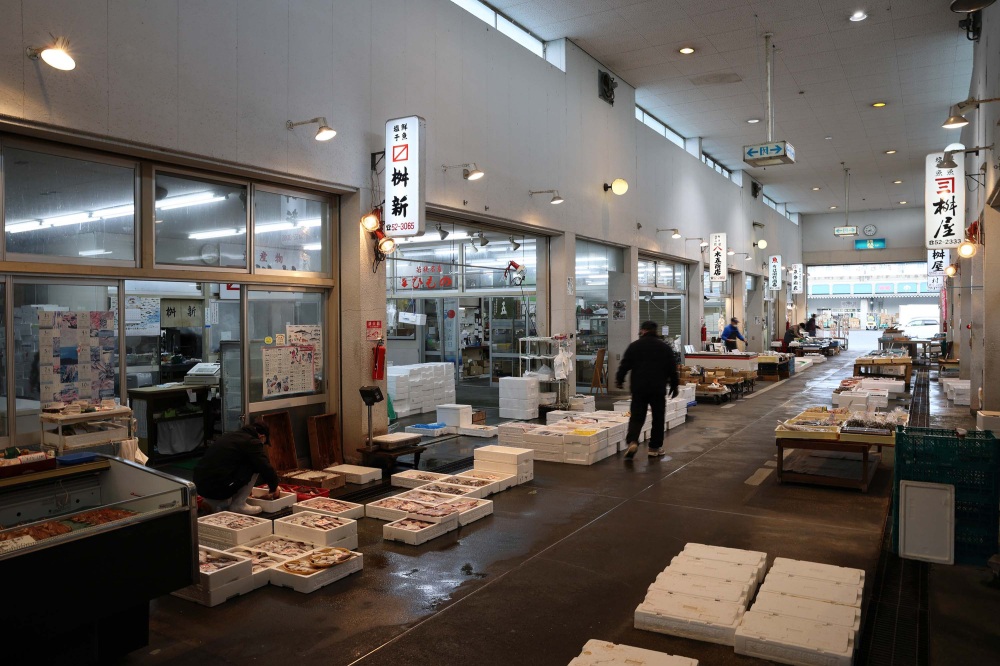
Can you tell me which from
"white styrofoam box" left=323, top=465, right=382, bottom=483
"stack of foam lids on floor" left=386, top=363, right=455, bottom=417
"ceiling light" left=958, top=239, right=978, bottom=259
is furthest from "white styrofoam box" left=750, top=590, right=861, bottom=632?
"ceiling light" left=958, top=239, right=978, bottom=259

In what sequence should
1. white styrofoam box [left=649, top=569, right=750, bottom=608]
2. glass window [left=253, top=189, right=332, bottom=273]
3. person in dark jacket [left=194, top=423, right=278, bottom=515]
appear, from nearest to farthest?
white styrofoam box [left=649, top=569, right=750, bottom=608], person in dark jacket [left=194, top=423, right=278, bottom=515], glass window [left=253, top=189, right=332, bottom=273]

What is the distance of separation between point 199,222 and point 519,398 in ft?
21.2

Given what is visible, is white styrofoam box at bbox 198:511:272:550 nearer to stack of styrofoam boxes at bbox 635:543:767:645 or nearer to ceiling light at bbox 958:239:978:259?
stack of styrofoam boxes at bbox 635:543:767:645

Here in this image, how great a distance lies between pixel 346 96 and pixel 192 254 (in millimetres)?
2604

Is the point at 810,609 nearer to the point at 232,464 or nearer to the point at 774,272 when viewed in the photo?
the point at 232,464

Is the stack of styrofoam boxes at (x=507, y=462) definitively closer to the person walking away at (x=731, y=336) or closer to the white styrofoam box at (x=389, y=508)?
the white styrofoam box at (x=389, y=508)

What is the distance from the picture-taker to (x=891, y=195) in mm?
27656

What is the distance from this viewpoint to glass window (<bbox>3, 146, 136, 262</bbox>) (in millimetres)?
5492

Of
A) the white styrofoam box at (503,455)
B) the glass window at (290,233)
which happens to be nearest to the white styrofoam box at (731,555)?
the white styrofoam box at (503,455)

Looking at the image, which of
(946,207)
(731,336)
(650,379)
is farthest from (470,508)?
(731,336)

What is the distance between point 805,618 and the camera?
3.88 m

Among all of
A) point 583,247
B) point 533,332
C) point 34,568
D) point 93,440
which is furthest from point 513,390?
point 34,568

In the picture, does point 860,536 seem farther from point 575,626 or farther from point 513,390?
point 513,390

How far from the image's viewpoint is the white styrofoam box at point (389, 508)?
612 cm
